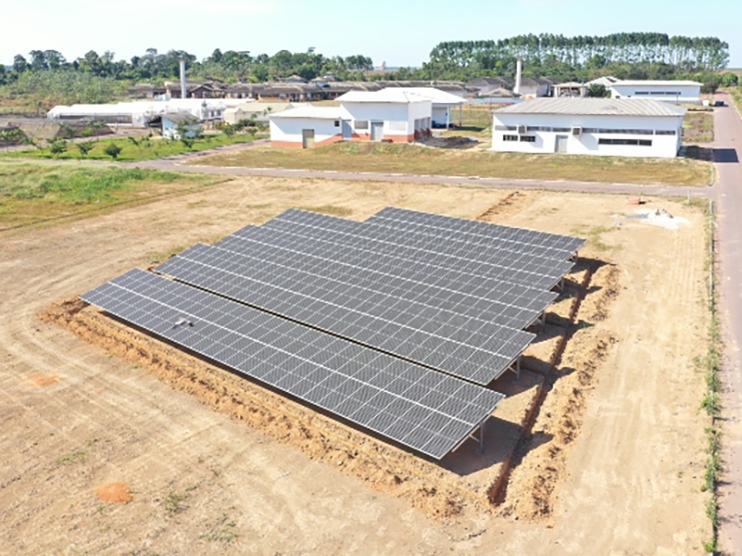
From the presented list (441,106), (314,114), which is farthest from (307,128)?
(441,106)

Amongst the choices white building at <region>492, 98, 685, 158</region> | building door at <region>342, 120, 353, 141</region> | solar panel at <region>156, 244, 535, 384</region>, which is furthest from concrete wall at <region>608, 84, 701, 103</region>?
solar panel at <region>156, 244, 535, 384</region>

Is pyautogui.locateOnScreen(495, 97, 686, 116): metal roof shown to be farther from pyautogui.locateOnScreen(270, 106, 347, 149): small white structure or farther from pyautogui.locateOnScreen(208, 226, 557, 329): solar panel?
pyautogui.locateOnScreen(208, 226, 557, 329): solar panel

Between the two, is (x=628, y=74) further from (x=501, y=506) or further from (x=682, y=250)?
(x=501, y=506)

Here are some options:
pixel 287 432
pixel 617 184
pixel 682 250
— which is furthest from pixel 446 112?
pixel 287 432

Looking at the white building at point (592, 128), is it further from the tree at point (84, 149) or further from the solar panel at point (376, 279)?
the tree at point (84, 149)

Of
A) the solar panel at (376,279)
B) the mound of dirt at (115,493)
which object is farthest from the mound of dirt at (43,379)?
the solar panel at (376,279)

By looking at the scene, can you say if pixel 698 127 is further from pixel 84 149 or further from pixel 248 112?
pixel 84 149

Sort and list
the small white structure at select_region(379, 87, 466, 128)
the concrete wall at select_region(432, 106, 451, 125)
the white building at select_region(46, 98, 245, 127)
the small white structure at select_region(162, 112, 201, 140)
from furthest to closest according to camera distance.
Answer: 1. the white building at select_region(46, 98, 245, 127)
2. the concrete wall at select_region(432, 106, 451, 125)
3. the small white structure at select_region(379, 87, 466, 128)
4. the small white structure at select_region(162, 112, 201, 140)
